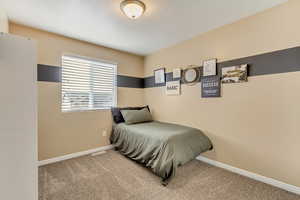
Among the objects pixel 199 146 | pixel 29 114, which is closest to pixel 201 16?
pixel 199 146

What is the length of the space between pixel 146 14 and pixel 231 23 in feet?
4.62

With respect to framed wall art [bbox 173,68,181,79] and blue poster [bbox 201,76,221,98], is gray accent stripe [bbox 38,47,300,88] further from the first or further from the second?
framed wall art [bbox 173,68,181,79]

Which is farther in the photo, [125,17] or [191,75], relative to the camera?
[191,75]

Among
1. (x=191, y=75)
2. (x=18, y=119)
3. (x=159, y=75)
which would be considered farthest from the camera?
(x=159, y=75)

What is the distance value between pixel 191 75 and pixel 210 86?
1.54 feet

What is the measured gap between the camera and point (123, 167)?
241cm

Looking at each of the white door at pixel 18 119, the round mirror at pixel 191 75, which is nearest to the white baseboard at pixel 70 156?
the white door at pixel 18 119

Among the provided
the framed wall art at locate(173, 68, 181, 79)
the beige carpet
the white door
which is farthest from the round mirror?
the white door

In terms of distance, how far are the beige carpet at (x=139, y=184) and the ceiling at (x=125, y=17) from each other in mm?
2415

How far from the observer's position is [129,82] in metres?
3.72

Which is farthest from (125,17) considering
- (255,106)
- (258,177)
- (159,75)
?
(258,177)

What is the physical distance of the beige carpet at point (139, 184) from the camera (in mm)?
1688

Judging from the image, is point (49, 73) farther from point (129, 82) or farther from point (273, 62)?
point (273, 62)

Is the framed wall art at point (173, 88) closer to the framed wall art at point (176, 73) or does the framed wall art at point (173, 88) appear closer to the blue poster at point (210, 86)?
the framed wall art at point (176, 73)
